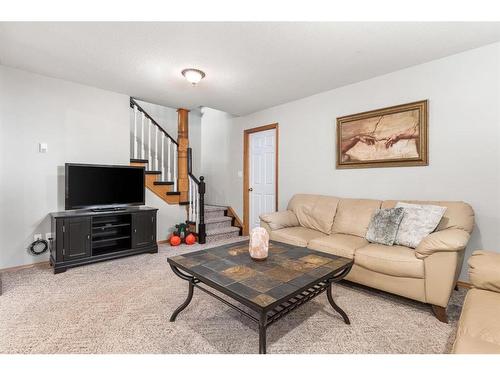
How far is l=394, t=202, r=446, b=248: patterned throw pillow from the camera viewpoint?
2.25 meters

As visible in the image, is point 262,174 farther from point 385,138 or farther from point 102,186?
point 102,186

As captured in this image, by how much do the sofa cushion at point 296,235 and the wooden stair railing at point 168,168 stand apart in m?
1.65

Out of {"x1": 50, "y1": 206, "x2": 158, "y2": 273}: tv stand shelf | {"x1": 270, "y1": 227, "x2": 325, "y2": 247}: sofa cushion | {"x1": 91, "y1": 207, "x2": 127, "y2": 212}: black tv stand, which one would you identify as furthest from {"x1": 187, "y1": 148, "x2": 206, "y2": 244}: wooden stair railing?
{"x1": 270, "y1": 227, "x2": 325, "y2": 247}: sofa cushion

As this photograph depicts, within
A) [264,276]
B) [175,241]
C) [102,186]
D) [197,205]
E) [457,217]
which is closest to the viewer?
[264,276]

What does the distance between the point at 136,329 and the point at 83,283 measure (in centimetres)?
122

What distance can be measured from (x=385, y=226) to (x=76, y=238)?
3.48m

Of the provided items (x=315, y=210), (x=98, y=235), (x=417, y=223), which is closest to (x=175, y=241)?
(x=98, y=235)

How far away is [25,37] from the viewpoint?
2229 millimetres

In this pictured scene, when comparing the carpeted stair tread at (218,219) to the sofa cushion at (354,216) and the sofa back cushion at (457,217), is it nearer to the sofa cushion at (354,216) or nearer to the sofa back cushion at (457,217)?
the sofa cushion at (354,216)

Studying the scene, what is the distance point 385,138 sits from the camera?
2977mm

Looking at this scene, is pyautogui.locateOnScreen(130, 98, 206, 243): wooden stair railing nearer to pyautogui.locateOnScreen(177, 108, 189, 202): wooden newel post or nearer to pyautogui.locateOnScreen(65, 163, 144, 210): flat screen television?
pyautogui.locateOnScreen(177, 108, 189, 202): wooden newel post

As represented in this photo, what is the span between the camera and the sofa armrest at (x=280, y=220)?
317cm

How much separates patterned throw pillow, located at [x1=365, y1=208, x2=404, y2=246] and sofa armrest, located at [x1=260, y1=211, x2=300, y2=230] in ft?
3.35

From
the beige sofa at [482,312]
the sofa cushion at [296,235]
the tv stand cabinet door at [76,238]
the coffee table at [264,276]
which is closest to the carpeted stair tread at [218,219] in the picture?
the sofa cushion at [296,235]
